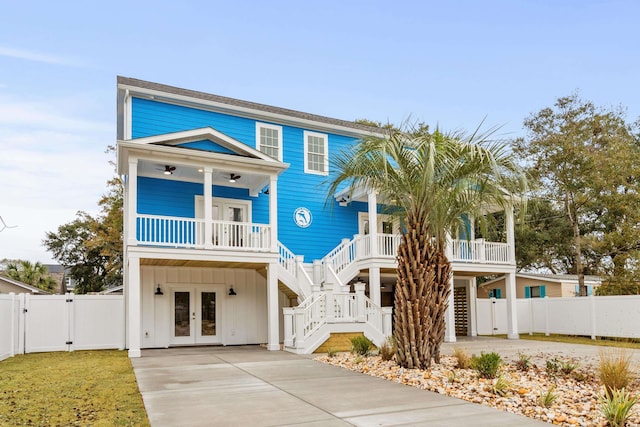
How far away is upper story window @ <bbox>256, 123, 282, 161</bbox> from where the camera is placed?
1889 centimetres

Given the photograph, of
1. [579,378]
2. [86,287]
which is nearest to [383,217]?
[579,378]

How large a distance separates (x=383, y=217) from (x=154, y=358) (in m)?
10.2

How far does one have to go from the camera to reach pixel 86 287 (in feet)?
128

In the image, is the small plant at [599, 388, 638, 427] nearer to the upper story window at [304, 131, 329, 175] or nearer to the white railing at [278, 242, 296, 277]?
the white railing at [278, 242, 296, 277]

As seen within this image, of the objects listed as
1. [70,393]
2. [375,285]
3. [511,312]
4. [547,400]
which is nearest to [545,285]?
[511,312]

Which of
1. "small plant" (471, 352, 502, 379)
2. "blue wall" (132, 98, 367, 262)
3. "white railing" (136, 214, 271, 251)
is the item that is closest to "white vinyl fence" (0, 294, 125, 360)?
"white railing" (136, 214, 271, 251)

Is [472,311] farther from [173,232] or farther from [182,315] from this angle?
[173,232]

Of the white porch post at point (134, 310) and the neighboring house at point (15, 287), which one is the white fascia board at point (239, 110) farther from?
the neighboring house at point (15, 287)

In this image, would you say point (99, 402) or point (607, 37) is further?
point (607, 37)

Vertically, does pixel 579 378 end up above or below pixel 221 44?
below

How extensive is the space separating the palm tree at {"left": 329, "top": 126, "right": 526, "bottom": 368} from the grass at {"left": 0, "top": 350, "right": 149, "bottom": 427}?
5237 mm

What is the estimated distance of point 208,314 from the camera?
58.4 ft

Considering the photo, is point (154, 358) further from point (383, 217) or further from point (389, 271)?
point (383, 217)

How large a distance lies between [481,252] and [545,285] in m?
11.4
